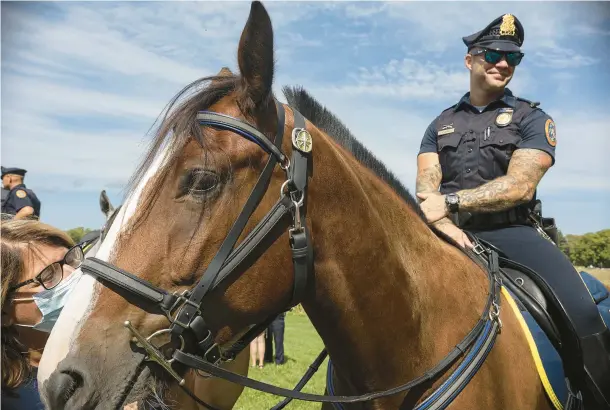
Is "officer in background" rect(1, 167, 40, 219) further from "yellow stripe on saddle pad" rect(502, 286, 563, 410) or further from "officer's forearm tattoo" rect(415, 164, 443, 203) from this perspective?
"yellow stripe on saddle pad" rect(502, 286, 563, 410)

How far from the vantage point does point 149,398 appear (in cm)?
212

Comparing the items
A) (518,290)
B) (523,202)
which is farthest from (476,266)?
(523,202)

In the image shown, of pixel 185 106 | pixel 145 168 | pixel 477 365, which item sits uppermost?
pixel 185 106

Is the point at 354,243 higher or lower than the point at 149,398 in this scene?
higher

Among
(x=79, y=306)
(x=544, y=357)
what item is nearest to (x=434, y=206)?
(x=544, y=357)

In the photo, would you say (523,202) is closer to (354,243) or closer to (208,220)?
(354,243)

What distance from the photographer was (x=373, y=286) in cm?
256

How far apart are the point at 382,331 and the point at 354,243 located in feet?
1.54

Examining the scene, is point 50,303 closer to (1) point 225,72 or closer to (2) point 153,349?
(2) point 153,349

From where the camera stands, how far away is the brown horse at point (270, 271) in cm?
204

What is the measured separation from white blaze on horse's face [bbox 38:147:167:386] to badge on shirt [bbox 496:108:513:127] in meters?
2.44

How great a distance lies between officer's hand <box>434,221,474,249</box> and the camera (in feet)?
11.1

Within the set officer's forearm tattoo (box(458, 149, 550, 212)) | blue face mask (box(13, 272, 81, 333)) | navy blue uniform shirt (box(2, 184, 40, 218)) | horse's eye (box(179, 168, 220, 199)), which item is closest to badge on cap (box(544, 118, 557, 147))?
officer's forearm tattoo (box(458, 149, 550, 212))

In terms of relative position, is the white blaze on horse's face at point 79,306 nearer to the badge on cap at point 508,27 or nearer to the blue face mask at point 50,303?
the blue face mask at point 50,303
